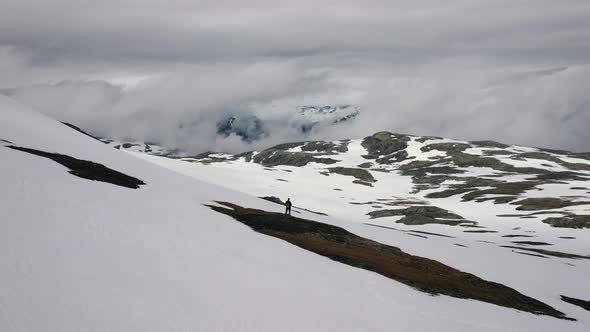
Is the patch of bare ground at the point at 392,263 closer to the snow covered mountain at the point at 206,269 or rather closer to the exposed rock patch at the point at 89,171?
the snow covered mountain at the point at 206,269

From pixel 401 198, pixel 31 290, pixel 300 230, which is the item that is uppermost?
pixel 401 198

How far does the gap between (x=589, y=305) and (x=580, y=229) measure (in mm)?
77737

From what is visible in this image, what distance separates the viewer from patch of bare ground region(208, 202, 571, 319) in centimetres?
3469

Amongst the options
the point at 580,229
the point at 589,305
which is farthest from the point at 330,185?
the point at 589,305

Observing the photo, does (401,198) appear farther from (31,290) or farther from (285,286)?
(31,290)

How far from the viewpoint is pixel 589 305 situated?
39625 mm

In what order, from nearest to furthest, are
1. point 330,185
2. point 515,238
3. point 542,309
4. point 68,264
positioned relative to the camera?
point 68,264 < point 542,309 < point 515,238 < point 330,185

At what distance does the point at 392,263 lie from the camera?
4119 cm

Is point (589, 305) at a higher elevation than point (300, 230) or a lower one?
lower

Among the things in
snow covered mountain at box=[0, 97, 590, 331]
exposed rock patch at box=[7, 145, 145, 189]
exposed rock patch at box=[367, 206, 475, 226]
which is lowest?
snow covered mountain at box=[0, 97, 590, 331]

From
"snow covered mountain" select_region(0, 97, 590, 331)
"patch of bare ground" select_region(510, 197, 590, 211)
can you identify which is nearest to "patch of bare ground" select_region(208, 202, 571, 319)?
"snow covered mountain" select_region(0, 97, 590, 331)

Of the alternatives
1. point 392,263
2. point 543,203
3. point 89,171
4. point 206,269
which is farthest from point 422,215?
point 206,269

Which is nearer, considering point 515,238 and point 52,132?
point 52,132

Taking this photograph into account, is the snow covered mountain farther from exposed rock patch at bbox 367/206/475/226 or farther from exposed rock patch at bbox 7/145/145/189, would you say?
exposed rock patch at bbox 367/206/475/226
